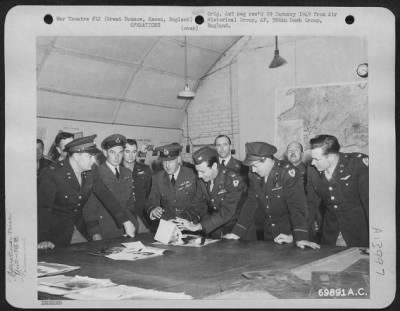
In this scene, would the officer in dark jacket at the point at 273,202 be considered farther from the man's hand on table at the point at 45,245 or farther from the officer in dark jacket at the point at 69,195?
the man's hand on table at the point at 45,245

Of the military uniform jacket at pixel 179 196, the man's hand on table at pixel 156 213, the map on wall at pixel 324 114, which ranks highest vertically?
the map on wall at pixel 324 114

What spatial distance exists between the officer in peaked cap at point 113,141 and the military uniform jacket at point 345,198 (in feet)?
2.83

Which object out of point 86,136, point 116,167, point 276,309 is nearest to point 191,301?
point 276,309

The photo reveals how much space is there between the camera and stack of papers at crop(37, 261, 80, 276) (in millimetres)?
1922

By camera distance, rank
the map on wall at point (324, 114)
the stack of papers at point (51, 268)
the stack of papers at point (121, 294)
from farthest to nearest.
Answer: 1. the map on wall at point (324, 114)
2. the stack of papers at point (51, 268)
3. the stack of papers at point (121, 294)

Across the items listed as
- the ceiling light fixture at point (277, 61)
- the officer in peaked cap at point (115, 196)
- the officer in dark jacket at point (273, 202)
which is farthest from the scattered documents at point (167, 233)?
the ceiling light fixture at point (277, 61)

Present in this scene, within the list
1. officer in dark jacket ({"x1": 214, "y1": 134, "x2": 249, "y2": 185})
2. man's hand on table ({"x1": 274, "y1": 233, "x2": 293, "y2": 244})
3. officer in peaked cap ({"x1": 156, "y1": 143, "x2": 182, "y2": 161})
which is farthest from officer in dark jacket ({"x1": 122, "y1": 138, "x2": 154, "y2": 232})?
man's hand on table ({"x1": 274, "y1": 233, "x2": 293, "y2": 244})

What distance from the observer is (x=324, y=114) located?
208cm

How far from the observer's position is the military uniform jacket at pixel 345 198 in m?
2.07

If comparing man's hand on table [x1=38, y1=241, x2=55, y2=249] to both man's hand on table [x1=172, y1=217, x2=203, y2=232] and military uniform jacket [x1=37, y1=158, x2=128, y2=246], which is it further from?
man's hand on table [x1=172, y1=217, x2=203, y2=232]

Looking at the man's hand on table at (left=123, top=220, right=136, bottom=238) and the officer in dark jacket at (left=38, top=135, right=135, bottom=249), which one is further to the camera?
the man's hand on table at (left=123, top=220, right=136, bottom=238)

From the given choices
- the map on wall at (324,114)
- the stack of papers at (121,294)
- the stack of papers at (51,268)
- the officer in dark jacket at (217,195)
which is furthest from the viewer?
the officer in dark jacket at (217,195)

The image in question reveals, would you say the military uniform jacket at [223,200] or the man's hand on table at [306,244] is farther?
the military uniform jacket at [223,200]

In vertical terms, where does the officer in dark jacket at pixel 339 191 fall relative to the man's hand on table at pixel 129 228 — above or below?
above
